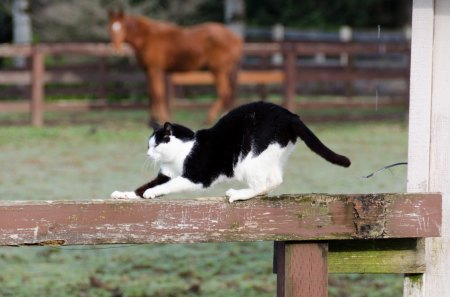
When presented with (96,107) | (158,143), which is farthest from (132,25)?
(158,143)

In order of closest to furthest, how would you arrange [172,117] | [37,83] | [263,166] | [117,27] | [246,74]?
[263,166] → [117,27] → [37,83] → [172,117] → [246,74]

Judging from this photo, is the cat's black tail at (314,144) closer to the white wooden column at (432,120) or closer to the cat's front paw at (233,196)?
the white wooden column at (432,120)

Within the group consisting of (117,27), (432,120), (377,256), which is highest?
(117,27)

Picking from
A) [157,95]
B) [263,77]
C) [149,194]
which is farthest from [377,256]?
[263,77]

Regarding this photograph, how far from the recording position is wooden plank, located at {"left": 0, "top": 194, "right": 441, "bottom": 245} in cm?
315

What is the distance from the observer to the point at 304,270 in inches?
129

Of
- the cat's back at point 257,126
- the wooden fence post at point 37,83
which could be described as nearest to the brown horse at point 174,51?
the wooden fence post at point 37,83

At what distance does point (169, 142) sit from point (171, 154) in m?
0.04

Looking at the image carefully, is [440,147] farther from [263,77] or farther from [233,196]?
[263,77]

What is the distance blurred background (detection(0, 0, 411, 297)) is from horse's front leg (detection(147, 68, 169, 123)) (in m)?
0.33

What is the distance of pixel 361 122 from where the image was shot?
2011 centimetres

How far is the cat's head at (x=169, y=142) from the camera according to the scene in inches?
143

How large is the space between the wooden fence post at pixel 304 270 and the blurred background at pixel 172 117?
0.86 metres

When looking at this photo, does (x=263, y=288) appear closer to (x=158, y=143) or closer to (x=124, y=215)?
(x=158, y=143)
